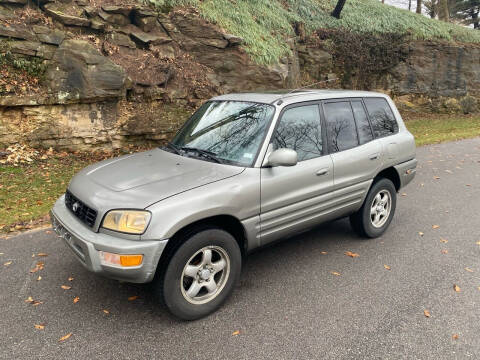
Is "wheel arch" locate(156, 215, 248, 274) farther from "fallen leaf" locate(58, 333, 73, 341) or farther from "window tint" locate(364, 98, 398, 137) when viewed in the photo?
"window tint" locate(364, 98, 398, 137)

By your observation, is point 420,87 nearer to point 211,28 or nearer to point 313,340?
point 211,28

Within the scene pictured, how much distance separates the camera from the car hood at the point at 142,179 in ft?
9.71

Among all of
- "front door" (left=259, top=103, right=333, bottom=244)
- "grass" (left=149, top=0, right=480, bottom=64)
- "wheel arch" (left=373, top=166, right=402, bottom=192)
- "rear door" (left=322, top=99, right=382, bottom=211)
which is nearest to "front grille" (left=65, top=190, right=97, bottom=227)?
"front door" (left=259, top=103, right=333, bottom=244)

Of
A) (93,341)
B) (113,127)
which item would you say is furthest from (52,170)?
(93,341)

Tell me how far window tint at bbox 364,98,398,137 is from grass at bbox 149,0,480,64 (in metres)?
7.19

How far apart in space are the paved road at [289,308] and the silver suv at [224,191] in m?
0.33

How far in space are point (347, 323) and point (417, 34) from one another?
62.1 ft

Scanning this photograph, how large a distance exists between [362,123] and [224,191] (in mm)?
2296

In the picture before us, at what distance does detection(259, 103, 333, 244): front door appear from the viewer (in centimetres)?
350

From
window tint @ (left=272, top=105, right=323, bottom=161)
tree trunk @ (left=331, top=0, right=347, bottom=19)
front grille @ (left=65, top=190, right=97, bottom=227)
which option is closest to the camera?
front grille @ (left=65, top=190, right=97, bottom=227)

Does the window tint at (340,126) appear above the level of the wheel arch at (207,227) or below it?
above

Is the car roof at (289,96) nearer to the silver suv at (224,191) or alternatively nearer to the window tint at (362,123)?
the silver suv at (224,191)

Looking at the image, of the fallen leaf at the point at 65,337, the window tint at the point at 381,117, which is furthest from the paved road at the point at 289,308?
the window tint at the point at 381,117

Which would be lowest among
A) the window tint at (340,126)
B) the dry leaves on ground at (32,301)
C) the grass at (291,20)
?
the dry leaves on ground at (32,301)
